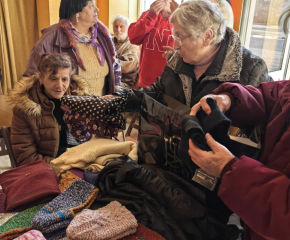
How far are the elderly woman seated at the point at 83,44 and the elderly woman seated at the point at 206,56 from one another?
117cm

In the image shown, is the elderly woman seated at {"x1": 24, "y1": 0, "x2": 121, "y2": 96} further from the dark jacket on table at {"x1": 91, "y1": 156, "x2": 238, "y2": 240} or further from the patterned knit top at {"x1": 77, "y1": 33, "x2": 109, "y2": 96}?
the dark jacket on table at {"x1": 91, "y1": 156, "x2": 238, "y2": 240}

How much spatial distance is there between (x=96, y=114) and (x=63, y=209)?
54 cm

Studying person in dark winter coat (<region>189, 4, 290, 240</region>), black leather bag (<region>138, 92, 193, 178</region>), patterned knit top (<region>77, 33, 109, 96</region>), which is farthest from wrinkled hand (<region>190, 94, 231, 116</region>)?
patterned knit top (<region>77, 33, 109, 96</region>)

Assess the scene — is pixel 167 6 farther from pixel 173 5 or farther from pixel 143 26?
pixel 143 26

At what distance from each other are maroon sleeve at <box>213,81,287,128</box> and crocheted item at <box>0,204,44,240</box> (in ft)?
2.75

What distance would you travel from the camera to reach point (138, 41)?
3.01 meters

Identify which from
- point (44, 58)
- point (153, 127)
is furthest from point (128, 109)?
point (44, 58)

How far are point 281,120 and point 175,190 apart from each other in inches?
17.1

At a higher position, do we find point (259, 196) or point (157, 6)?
point (157, 6)

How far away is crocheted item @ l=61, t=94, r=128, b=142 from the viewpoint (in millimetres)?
1406

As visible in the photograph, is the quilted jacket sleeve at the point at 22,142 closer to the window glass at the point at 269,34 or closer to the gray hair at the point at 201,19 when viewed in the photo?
the gray hair at the point at 201,19

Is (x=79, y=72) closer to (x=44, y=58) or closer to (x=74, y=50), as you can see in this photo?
(x=74, y=50)

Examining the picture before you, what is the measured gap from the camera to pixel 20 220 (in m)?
0.98

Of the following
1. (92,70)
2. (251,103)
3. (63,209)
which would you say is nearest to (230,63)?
(251,103)
